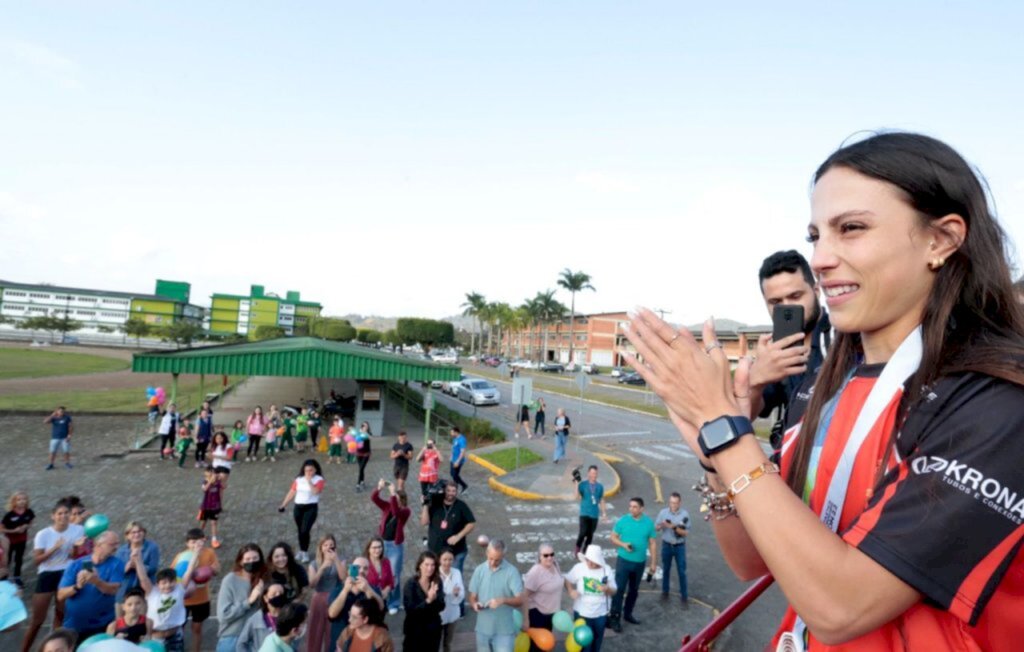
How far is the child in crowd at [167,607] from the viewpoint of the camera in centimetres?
609

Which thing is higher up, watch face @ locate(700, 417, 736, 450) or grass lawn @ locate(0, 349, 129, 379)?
watch face @ locate(700, 417, 736, 450)

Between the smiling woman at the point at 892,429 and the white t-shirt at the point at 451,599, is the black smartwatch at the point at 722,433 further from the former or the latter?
the white t-shirt at the point at 451,599

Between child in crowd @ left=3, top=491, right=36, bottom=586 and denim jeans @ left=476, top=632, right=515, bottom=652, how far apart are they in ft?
24.8

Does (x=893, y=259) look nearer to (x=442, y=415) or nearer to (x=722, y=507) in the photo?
(x=722, y=507)

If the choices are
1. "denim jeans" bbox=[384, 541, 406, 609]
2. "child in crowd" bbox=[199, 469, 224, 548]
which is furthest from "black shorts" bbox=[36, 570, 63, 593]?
"denim jeans" bbox=[384, 541, 406, 609]

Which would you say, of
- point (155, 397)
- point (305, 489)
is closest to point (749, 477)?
point (305, 489)

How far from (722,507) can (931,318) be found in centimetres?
67

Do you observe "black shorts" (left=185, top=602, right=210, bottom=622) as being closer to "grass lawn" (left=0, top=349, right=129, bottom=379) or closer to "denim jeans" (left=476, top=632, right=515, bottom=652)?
"denim jeans" (left=476, top=632, right=515, bottom=652)

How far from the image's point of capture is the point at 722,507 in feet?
4.58

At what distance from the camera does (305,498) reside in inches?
381

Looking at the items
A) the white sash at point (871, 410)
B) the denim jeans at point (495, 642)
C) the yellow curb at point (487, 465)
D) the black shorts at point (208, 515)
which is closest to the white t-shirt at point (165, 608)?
the denim jeans at point (495, 642)

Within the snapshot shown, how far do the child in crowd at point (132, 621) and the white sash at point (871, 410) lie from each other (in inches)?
276

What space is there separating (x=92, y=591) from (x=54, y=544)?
1.64m

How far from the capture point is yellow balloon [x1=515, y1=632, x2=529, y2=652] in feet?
22.4
